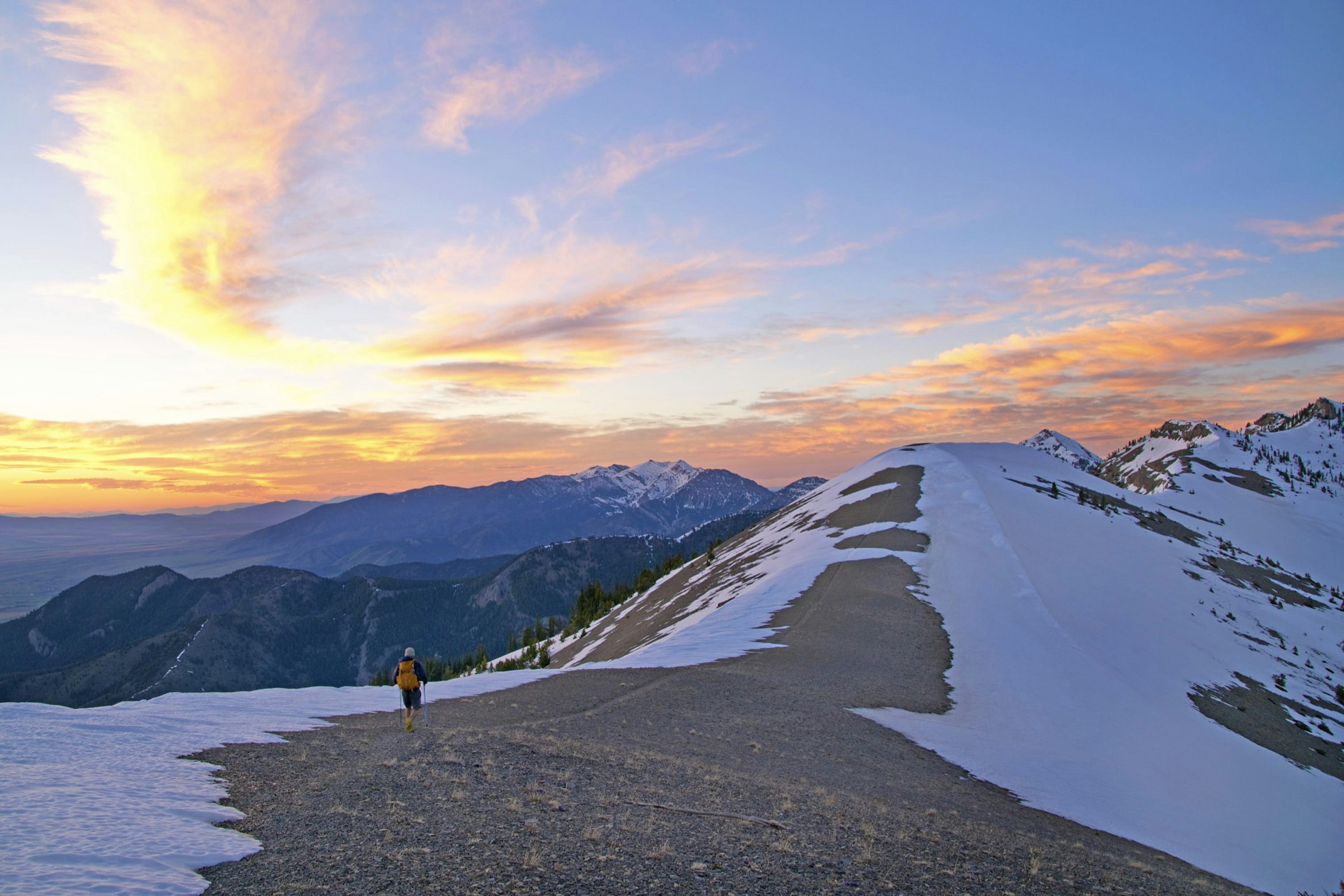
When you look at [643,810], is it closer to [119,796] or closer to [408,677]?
[408,677]

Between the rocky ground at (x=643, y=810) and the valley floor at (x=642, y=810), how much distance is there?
0.06 meters

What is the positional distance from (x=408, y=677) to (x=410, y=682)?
0.17 m

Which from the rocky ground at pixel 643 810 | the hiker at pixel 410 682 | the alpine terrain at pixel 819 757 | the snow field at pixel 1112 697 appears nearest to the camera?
the rocky ground at pixel 643 810

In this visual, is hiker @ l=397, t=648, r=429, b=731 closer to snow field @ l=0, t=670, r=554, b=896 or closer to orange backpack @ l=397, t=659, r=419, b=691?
orange backpack @ l=397, t=659, r=419, b=691

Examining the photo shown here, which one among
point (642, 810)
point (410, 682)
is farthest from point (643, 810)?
point (410, 682)

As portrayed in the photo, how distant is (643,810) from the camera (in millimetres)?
15281

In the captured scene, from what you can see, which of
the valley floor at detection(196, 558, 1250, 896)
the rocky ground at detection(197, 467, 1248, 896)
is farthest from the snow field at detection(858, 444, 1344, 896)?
the valley floor at detection(196, 558, 1250, 896)

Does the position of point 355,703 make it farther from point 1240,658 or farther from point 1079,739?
point 1240,658

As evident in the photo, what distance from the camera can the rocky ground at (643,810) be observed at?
11.8m

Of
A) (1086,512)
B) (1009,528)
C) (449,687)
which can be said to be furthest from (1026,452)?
(449,687)

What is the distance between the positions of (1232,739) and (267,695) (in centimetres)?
4558

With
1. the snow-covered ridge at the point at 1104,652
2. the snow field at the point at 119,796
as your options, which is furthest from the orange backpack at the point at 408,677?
the snow-covered ridge at the point at 1104,652

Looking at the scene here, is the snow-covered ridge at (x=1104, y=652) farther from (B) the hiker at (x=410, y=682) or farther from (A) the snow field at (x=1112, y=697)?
(B) the hiker at (x=410, y=682)

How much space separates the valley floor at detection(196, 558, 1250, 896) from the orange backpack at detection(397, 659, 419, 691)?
4.44 ft
